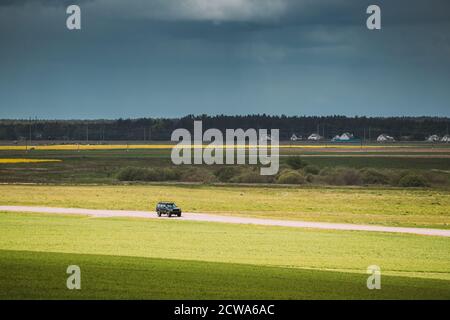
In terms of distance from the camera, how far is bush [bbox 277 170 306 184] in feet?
300

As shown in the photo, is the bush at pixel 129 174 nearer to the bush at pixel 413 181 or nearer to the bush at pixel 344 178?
the bush at pixel 344 178

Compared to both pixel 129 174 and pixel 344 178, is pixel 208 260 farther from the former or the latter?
pixel 129 174

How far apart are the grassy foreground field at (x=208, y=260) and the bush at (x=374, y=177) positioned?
159ft

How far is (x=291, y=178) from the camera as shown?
302 ft

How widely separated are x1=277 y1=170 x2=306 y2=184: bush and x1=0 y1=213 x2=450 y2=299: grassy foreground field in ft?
151

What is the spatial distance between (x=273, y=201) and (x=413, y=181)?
27.6 metres

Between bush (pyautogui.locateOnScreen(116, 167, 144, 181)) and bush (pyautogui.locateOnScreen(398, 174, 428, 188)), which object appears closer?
bush (pyautogui.locateOnScreen(398, 174, 428, 188))

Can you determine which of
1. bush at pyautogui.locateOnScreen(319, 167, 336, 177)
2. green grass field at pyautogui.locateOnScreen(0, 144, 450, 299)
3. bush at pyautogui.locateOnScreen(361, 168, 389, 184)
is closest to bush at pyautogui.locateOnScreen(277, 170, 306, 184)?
bush at pyautogui.locateOnScreen(319, 167, 336, 177)

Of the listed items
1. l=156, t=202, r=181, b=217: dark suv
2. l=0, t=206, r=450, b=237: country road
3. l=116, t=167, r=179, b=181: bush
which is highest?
l=116, t=167, r=179, b=181: bush

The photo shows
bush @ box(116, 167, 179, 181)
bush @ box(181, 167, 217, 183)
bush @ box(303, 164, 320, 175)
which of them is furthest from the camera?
bush @ box(303, 164, 320, 175)

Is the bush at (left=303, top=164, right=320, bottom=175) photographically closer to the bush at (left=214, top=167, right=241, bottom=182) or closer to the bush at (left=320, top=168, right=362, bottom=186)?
the bush at (left=320, top=168, right=362, bottom=186)

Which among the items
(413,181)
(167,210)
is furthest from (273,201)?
(413,181)

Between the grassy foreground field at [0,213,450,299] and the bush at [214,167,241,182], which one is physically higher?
the bush at [214,167,241,182]

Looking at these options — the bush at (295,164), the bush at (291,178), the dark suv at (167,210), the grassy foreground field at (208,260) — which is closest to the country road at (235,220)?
the dark suv at (167,210)
